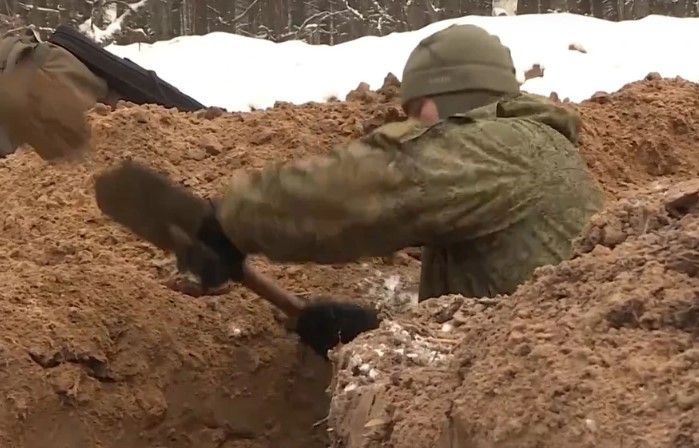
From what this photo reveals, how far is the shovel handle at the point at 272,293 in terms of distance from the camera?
242cm

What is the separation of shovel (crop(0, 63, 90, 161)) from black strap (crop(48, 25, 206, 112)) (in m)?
0.91

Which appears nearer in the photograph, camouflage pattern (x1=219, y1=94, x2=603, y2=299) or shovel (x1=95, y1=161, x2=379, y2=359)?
camouflage pattern (x1=219, y1=94, x2=603, y2=299)

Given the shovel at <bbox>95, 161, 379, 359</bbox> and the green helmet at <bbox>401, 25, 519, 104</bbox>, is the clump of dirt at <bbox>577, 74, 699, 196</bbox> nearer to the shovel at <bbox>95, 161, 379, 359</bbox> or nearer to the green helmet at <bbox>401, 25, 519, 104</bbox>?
the green helmet at <bbox>401, 25, 519, 104</bbox>

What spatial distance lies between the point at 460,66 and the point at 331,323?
684mm

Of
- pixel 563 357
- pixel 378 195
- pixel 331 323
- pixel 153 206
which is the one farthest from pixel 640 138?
pixel 563 357

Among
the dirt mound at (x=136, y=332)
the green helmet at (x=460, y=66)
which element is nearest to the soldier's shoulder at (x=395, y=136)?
the green helmet at (x=460, y=66)

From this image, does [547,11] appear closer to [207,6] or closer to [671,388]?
[207,6]

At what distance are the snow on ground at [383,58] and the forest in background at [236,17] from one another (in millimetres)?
73

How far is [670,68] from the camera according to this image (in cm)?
578

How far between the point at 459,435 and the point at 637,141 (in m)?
2.34

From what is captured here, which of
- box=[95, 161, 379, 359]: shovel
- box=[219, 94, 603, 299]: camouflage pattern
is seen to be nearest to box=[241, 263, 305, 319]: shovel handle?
box=[95, 161, 379, 359]: shovel

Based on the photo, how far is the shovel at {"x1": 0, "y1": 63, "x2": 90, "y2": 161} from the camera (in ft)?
10.1

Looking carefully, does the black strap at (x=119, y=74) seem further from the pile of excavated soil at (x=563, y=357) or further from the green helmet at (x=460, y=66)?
the pile of excavated soil at (x=563, y=357)

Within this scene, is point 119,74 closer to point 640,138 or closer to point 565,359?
point 640,138
